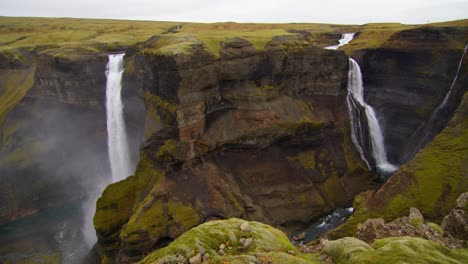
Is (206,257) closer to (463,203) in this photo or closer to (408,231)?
(408,231)

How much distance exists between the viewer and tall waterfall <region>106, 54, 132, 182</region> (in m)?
51.2

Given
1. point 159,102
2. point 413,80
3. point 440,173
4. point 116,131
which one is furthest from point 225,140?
point 413,80

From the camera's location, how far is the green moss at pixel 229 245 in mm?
16562

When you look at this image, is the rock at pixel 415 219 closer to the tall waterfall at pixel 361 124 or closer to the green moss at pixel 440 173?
the green moss at pixel 440 173

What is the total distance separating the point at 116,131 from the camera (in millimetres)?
52312

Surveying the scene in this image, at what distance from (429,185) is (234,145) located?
2247cm

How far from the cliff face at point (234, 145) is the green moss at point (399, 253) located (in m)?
21.8

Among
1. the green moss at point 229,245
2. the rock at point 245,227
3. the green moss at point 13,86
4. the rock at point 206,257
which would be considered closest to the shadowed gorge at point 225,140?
the green moss at point 13,86

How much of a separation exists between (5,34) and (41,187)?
78079 mm

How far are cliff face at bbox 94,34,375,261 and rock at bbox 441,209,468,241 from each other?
66.0ft

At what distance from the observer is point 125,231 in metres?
35.7

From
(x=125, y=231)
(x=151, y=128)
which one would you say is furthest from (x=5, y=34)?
(x=125, y=231)

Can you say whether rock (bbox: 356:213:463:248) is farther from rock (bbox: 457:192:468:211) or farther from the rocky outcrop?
rock (bbox: 457:192:468:211)

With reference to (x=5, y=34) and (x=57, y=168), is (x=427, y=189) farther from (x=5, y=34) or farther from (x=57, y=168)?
(x=5, y=34)
